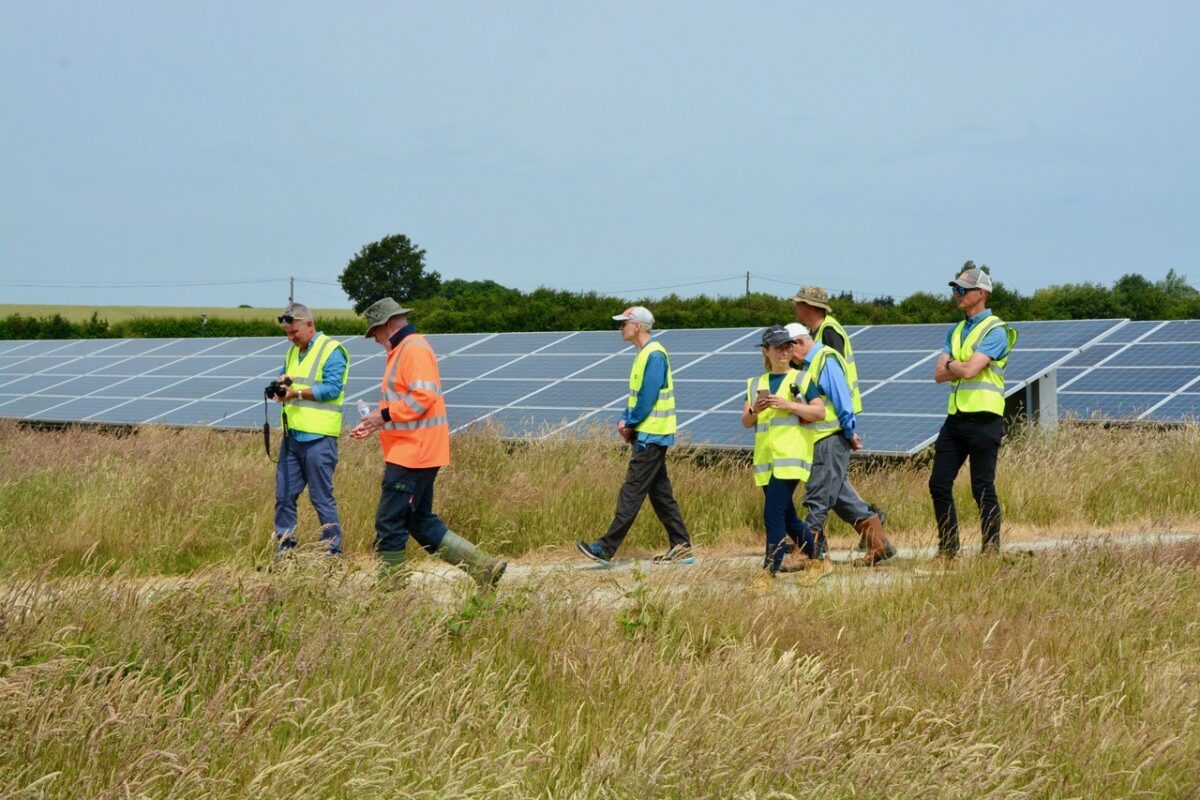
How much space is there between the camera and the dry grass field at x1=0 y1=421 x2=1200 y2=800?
13.5 ft

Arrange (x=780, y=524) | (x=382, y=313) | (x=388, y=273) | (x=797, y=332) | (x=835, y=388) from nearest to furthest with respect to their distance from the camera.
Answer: (x=382, y=313) < (x=780, y=524) < (x=797, y=332) < (x=835, y=388) < (x=388, y=273)

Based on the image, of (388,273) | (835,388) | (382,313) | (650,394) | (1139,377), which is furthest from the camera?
(388,273)

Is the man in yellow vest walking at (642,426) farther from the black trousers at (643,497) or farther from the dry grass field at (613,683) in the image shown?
the dry grass field at (613,683)

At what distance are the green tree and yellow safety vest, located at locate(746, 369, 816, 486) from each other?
221ft

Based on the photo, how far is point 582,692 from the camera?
5324mm

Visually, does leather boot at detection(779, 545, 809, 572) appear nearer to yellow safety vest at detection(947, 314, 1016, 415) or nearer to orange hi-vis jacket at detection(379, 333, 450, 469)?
yellow safety vest at detection(947, 314, 1016, 415)

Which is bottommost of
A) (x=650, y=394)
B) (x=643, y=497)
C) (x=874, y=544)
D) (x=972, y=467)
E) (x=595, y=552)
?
(x=595, y=552)

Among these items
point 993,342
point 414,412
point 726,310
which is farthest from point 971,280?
point 726,310

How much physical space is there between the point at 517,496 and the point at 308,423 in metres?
2.45

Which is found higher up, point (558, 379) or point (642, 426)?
point (642, 426)

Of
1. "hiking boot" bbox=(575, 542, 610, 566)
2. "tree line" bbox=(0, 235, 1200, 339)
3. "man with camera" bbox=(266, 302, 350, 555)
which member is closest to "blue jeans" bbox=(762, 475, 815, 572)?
"hiking boot" bbox=(575, 542, 610, 566)

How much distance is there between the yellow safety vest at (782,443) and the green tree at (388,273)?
67.2 m

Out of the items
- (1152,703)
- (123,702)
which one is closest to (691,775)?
(123,702)

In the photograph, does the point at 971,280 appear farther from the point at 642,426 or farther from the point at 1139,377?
the point at 1139,377
